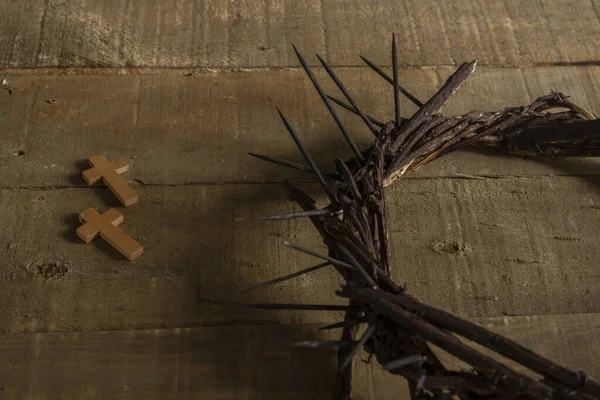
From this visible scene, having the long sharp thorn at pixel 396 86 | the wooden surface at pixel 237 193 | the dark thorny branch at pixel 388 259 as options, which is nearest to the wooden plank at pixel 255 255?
the wooden surface at pixel 237 193

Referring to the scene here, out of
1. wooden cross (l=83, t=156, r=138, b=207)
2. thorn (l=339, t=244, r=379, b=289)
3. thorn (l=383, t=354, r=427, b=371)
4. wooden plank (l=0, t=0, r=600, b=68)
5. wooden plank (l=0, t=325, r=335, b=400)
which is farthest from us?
wooden plank (l=0, t=0, r=600, b=68)

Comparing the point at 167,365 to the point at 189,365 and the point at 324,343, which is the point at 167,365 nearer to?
the point at 189,365

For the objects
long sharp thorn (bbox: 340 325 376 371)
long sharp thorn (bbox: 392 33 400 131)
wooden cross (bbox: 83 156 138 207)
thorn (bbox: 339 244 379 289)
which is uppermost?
long sharp thorn (bbox: 392 33 400 131)

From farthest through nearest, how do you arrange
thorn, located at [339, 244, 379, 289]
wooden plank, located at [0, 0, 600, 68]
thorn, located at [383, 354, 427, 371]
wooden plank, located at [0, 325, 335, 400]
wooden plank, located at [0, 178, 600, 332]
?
wooden plank, located at [0, 0, 600, 68]
wooden plank, located at [0, 178, 600, 332]
wooden plank, located at [0, 325, 335, 400]
thorn, located at [339, 244, 379, 289]
thorn, located at [383, 354, 427, 371]

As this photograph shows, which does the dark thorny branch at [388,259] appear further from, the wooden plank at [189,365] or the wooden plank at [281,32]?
the wooden plank at [281,32]

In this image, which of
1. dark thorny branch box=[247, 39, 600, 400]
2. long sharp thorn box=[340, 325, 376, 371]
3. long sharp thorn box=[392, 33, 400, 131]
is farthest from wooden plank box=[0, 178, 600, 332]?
long sharp thorn box=[340, 325, 376, 371]

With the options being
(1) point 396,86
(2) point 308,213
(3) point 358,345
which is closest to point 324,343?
(3) point 358,345

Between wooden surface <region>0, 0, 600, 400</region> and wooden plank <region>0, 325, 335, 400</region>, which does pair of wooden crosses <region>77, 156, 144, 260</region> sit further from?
wooden plank <region>0, 325, 335, 400</region>

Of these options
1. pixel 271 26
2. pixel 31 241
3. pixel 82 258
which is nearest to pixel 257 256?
pixel 82 258
